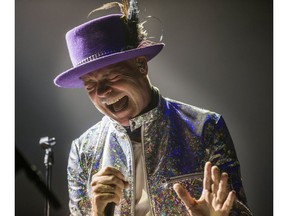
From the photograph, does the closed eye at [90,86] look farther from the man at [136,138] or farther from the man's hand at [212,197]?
the man's hand at [212,197]

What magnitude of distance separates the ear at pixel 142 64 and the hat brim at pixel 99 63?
2 cm

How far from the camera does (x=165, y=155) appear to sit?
209 centimetres

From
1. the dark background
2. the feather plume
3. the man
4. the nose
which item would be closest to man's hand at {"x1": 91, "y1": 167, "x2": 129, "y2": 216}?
the man

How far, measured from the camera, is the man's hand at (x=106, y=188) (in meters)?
2.09

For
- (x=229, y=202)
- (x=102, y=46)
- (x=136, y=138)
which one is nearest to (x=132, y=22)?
(x=102, y=46)

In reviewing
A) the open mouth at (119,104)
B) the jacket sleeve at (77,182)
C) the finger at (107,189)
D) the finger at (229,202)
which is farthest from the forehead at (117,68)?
the finger at (229,202)

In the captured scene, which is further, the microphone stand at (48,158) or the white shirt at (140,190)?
the microphone stand at (48,158)

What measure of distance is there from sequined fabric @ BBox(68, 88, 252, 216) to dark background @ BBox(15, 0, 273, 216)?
7 cm

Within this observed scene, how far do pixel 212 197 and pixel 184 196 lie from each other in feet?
0.41
